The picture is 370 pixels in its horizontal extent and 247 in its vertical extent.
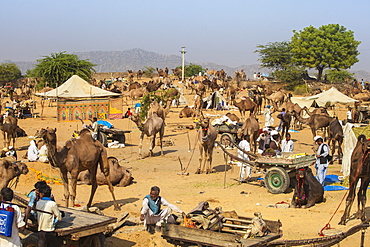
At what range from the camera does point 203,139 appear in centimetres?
1611

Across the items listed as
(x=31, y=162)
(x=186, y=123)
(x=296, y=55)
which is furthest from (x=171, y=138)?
(x=296, y=55)

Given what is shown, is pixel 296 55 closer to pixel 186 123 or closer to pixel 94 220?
pixel 186 123

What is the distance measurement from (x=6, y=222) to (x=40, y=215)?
30.0 inches

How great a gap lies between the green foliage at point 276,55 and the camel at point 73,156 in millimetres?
44810

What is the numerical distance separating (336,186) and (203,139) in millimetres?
4601

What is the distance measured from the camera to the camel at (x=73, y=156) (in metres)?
10.3

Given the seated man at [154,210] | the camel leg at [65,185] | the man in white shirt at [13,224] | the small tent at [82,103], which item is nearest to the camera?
the man in white shirt at [13,224]

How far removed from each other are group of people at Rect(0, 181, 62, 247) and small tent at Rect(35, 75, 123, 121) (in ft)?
75.4

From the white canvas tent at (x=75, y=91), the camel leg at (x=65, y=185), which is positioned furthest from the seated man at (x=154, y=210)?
the white canvas tent at (x=75, y=91)

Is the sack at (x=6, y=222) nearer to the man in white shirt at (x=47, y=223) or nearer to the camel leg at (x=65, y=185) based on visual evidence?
the man in white shirt at (x=47, y=223)

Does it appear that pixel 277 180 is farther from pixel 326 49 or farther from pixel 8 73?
pixel 8 73

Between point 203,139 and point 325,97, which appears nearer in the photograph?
point 203,139

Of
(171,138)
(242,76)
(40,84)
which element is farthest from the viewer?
(242,76)

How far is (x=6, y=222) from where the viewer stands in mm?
6480
